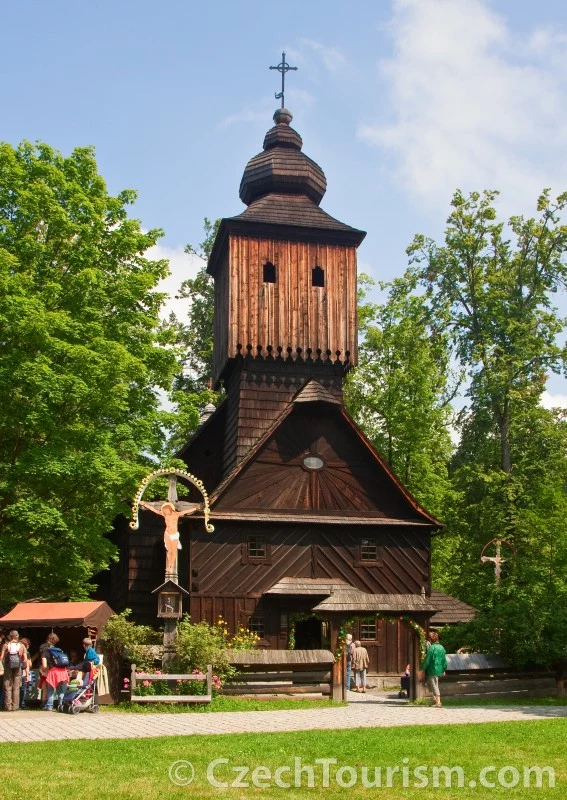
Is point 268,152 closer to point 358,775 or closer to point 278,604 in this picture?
point 278,604

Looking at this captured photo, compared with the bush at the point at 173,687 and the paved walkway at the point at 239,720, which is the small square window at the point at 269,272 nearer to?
the bush at the point at 173,687

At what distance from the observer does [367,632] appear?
28.9m

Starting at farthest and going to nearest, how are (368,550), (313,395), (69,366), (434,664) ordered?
(313,395) → (368,550) → (69,366) → (434,664)

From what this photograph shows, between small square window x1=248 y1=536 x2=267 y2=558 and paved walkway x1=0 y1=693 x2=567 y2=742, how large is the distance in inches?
361

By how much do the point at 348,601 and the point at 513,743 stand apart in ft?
27.8

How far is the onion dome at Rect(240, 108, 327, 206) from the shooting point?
3444 centimetres

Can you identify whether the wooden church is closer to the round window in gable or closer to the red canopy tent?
the round window in gable

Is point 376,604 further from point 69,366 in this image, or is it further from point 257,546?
point 69,366

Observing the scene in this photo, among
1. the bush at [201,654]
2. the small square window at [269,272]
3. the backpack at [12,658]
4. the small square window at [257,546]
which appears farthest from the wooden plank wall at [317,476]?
the backpack at [12,658]

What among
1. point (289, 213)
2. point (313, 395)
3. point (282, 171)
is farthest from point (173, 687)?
point (282, 171)

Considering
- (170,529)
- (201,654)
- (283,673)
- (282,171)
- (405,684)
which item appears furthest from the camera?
(282,171)

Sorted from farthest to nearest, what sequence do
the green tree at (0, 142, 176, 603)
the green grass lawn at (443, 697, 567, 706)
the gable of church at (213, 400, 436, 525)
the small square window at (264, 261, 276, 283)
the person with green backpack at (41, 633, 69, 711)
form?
the small square window at (264, 261, 276, 283)
the gable of church at (213, 400, 436, 525)
the green tree at (0, 142, 176, 603)
the green grass lawn at (443, 697, 567, 706)
the person with green backpack at (41, 633, 69, 711)

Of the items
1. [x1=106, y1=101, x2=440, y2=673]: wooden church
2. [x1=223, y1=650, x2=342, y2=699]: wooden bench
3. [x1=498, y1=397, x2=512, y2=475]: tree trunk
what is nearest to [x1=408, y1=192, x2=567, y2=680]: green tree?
[x1=498, y1=397, x2=512, y2=475]: tree trunk

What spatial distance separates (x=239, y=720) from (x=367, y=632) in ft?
42.1
